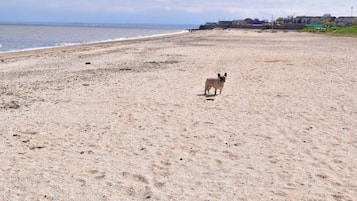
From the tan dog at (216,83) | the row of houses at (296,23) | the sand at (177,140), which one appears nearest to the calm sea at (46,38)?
the sand at (177,140)

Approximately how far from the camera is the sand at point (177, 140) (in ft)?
16.7

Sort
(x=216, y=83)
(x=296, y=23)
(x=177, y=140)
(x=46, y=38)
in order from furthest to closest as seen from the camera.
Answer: (x=296, y=23), (x=46, y=38), (x=216, y=83), (x=177, y=140)

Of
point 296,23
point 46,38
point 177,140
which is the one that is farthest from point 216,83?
point 296,23

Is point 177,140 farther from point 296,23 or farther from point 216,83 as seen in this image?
point 296,23

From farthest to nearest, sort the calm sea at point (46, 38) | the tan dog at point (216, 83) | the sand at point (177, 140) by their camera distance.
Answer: the calm sea at point (46, 38) → the tan dog at point (216, 83) → the sand at point (177, 140)

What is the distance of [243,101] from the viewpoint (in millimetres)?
10188

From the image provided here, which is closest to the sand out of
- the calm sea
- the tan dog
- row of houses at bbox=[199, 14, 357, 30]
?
the tan dog

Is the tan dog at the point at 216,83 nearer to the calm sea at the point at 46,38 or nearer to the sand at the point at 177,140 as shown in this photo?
the sand at the point at 177,140

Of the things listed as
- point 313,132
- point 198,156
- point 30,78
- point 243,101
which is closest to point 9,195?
point 198,156

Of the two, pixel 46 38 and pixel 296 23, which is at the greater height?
pixel 296 23

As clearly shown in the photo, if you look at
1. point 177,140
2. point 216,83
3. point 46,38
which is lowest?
point 46,38

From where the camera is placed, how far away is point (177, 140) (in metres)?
6.97

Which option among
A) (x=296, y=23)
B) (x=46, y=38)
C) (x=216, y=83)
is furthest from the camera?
(x=296, y=23)

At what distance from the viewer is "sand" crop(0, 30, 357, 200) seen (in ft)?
16.7
